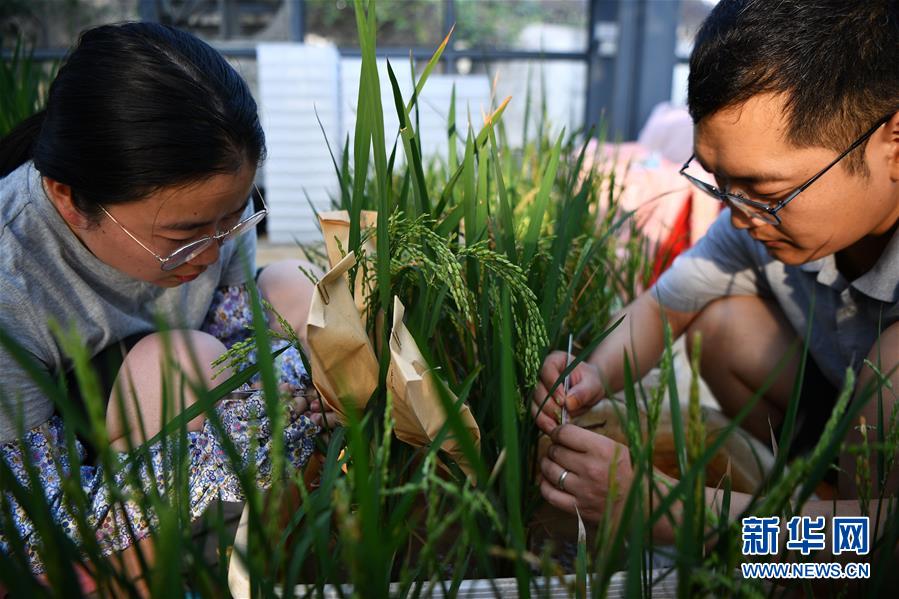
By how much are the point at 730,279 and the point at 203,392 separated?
1.40m

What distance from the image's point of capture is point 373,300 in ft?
3.06

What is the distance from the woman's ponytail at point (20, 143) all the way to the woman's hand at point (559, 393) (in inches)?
43.0

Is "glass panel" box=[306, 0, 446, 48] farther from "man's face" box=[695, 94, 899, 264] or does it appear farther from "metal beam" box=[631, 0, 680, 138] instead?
"man's face" box=[695, 94, 899, 264]

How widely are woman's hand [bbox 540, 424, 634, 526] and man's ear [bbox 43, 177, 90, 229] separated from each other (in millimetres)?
889

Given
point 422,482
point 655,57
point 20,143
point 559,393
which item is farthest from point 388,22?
point 422,482

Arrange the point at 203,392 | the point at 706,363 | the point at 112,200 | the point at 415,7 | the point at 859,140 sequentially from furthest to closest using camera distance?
the point at 415,7, the point at 706,363, the point at 112,200, the point at 859,140, the point at 203,392

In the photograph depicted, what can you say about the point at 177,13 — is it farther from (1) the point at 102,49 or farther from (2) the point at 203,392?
(2) the point at 203,392

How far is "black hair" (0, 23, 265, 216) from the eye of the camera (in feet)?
3.85

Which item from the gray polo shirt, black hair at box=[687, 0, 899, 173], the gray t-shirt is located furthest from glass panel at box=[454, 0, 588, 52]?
black hair at box=[687, 0, 899, 173]

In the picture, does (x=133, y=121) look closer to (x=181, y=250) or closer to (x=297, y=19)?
(x=181, y=250)

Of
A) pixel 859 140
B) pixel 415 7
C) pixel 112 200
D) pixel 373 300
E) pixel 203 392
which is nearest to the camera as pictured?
pixel 203 392

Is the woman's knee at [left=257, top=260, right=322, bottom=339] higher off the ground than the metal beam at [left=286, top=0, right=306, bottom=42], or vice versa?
the metal beam at [left=286, top=0, right=306, bottom=42]

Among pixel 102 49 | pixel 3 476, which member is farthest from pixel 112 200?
pixel 3 476

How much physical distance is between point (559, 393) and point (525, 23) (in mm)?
7403
